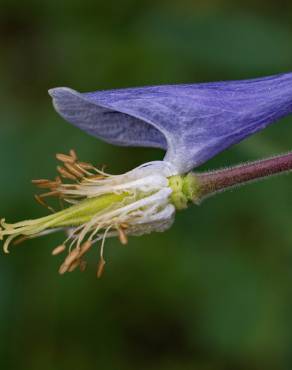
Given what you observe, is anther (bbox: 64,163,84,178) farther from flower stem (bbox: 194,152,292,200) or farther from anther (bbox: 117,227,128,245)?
flower stem (bbox: 194,152,292,200)

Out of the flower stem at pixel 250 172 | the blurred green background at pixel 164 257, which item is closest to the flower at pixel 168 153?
the flower stem at pixel 250 172

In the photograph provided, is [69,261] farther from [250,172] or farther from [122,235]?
[250,172]

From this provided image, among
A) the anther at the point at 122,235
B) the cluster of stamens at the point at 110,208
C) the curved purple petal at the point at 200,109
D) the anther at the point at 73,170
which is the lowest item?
the anther at the point at 122,235

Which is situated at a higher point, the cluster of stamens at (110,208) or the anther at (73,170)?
the anther at (73,170)

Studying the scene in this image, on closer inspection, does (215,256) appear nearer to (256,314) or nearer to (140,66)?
(256,314)

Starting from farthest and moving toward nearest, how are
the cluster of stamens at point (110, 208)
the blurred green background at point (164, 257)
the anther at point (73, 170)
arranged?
the blurred green background at point (164, 257)
the anther at point (73, 170)
the cluster of stamens at point (110, 208)

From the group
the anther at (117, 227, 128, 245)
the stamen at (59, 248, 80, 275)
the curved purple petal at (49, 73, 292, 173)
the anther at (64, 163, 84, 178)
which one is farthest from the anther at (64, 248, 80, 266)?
the curved purple petal at (49, 73, 292, 173)

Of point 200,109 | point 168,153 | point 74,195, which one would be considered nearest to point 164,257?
point 74,195

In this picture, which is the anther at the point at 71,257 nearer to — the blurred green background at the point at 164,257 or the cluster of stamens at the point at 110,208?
the cluster of stamens at the point at 110,208
